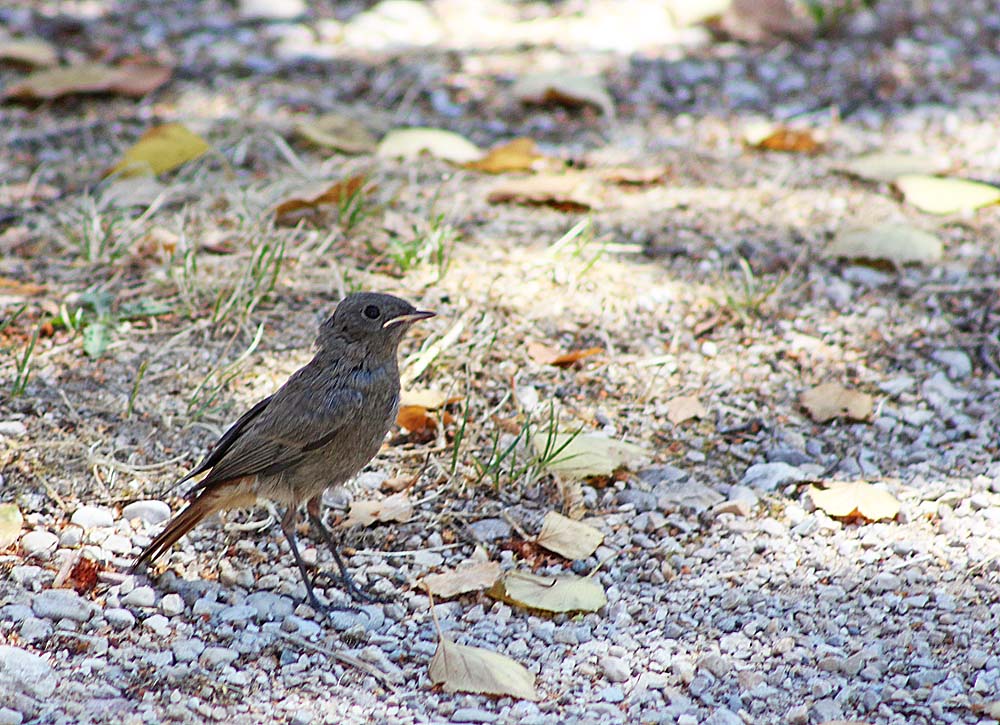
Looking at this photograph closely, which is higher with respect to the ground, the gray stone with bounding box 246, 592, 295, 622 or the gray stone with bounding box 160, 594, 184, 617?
the gray stone with bounding box 160, 594, 184, 617

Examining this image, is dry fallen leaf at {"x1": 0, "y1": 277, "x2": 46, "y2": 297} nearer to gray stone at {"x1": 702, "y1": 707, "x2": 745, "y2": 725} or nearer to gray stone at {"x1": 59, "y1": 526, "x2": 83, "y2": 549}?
gray stone at {"x1": 59, "y1": 526, "x2": 83, "y2": 549}

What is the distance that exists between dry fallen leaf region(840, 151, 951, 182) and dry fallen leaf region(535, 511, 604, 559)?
320 centimetres

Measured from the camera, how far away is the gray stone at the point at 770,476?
455 centimetres

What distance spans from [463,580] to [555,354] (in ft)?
4.50

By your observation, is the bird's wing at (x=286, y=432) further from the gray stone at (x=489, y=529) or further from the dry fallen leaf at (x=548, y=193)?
the dry fallen leaf at (x=548, y=193)

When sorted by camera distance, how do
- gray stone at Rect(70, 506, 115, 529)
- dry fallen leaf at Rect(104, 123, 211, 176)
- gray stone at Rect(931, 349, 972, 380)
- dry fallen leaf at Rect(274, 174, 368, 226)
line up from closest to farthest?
gray stone at Rect(70, 506, 115, 529)
gray stone at Rect(931, 349, 972, 380)
dry fallen leaf at Rect(274, 174, 368, 226)
dry fallen leaf at Rect(104, 123, 211, 176)

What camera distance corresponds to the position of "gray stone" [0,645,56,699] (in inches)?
131

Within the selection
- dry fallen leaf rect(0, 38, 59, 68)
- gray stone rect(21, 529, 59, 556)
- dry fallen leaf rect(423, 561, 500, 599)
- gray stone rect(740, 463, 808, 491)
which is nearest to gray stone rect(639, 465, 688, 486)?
gray stone rect(740, 463, 808, 491)

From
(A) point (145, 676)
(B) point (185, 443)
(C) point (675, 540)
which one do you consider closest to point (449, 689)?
(A) point (145, 676)

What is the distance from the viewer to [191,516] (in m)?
3.90

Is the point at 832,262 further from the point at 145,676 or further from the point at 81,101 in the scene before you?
the point at 81,101

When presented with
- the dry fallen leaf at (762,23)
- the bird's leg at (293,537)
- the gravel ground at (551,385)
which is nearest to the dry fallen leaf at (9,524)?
the gravel ground at (551,385)

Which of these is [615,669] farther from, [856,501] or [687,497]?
A: [856,501]

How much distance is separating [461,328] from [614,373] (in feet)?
2.14
